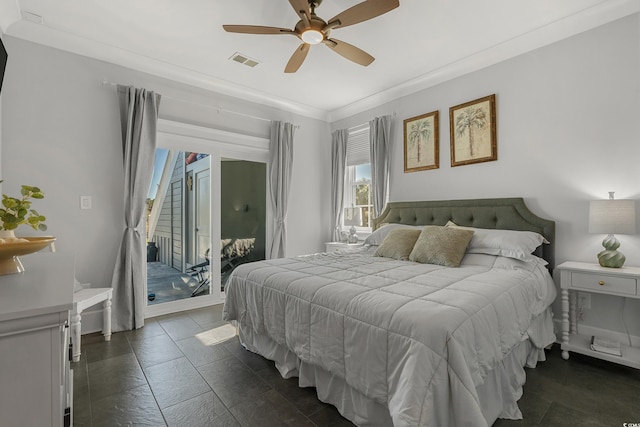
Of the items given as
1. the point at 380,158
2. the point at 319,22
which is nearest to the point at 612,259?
the point at 380,158

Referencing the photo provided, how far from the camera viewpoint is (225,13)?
8.37 feet

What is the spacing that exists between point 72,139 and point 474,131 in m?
4.12

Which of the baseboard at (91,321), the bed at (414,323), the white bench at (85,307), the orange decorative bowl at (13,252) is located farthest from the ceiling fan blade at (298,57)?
the baseboard at (91,321)

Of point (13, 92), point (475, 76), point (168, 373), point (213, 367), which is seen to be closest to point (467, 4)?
point (475, 76)

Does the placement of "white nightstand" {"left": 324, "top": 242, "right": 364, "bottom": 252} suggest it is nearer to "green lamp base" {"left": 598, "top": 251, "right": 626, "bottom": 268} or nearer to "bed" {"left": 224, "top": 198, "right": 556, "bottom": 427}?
"bed" {"left": 224, "top": 198, "right": 556, "bottom": 427}

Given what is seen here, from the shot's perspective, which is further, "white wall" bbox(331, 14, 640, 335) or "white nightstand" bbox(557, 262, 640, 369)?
"white wall" bbox(331, 14, 640, 335)

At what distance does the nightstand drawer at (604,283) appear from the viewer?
215cm

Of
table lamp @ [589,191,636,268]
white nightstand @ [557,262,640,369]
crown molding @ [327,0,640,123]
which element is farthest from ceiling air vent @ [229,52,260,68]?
white nightstand @ [557,262,640,369]

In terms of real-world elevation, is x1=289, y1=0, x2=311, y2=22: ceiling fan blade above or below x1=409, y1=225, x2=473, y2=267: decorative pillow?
above

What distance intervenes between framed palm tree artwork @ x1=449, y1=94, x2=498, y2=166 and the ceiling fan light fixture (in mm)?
1929

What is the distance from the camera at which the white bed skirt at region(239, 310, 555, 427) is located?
1.57 metres

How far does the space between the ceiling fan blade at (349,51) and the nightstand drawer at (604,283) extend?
245 cm

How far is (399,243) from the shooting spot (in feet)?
9.77

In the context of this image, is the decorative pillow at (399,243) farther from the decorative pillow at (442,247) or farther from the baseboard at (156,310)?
the baseboard at (156,310)
